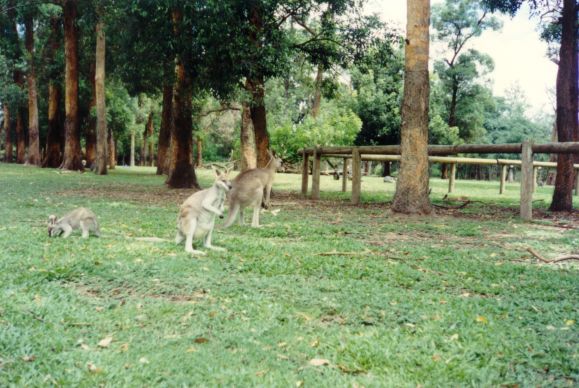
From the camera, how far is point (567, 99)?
486 inches

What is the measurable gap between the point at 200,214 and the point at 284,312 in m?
2.45

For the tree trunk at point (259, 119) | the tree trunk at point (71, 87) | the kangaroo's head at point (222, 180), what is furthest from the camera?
the tree trunk at point (71, 87)

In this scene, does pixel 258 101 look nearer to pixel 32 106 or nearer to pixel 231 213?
pixel 231 213

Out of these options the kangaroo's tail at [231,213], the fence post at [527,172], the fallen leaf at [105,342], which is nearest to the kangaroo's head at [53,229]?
the kangaroo's tail at [231,213]

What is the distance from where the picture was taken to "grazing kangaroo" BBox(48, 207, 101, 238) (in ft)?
22.2

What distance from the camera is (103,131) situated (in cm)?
2350

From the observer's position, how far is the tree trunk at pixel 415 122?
34.4ft

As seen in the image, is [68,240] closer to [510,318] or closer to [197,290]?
[197,290]

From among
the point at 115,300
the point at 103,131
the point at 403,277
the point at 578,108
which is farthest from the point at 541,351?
the point at 103,131

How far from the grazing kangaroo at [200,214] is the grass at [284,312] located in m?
0.22

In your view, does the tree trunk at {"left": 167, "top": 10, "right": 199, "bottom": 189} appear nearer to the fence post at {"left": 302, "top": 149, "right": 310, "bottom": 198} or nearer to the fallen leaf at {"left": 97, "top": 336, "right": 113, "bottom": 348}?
the fence post at {"left": 302, "top": 149, "right": 310, "bottom": 198}

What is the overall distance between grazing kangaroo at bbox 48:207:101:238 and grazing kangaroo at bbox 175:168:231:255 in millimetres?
1243

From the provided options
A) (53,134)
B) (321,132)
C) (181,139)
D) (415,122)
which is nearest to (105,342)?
(415,122)

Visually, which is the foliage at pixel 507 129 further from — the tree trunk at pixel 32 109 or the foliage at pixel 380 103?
the tree trunk at pixel 32 109
